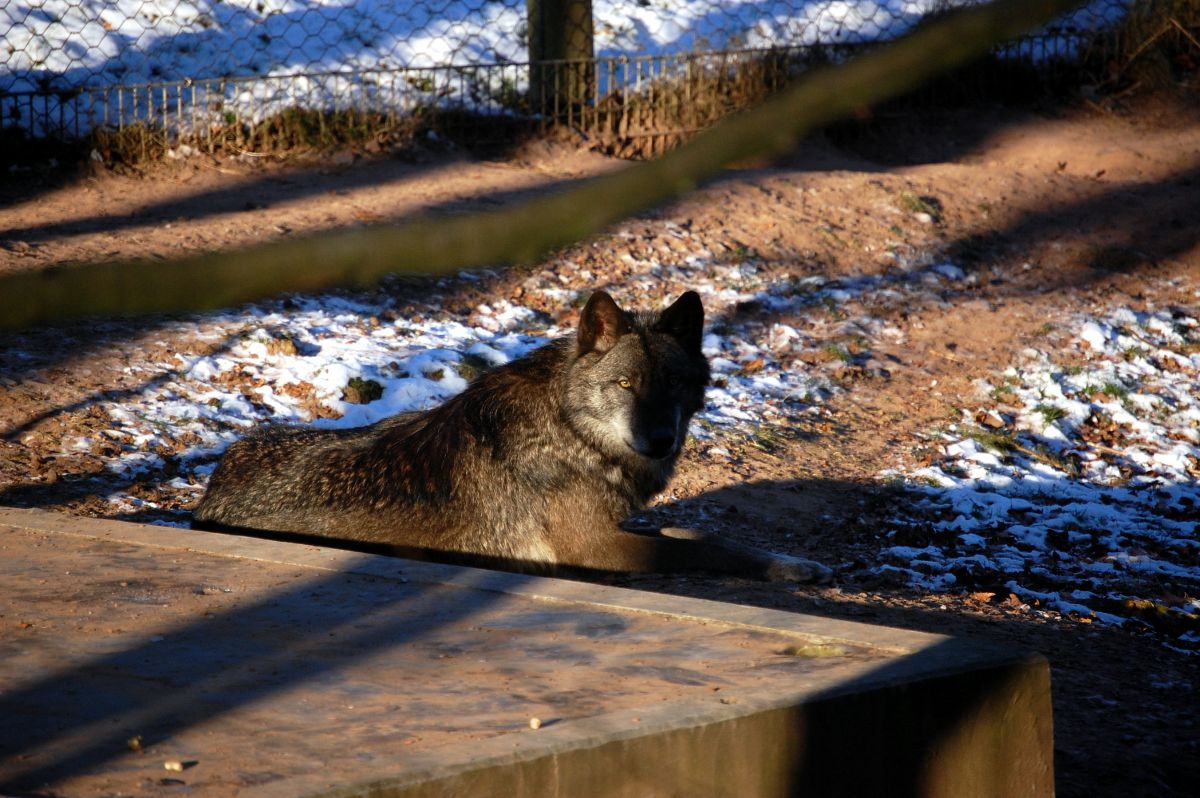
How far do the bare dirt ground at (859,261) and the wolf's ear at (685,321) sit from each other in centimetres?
109

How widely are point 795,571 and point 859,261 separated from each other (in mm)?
5592

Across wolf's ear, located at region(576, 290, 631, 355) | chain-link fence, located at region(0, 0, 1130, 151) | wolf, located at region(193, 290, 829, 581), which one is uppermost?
chain-link fence, located at region(0, 0, 1130, 151)

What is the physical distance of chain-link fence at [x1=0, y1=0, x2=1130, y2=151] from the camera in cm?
1112

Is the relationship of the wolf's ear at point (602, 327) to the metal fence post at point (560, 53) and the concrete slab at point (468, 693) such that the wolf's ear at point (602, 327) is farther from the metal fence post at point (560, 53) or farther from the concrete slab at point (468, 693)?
the metal fence post at point (560, 53)

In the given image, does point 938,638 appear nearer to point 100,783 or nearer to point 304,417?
point 100,783

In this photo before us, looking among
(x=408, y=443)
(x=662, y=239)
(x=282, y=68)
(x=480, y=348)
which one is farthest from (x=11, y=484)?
(x=282, y=68)

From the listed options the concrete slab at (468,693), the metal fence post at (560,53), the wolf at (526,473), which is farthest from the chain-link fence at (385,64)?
the concrete slab at (468,693)

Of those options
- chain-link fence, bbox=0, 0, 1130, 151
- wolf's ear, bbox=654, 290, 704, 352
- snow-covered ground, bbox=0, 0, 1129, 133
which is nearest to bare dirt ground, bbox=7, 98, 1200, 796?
chain-link fence, bbox=0, 0, 1130, 151

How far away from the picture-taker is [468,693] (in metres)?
2.99

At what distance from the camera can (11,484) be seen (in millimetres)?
6121

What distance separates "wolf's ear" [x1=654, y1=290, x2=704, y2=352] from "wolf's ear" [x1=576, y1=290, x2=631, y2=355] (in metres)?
0.19

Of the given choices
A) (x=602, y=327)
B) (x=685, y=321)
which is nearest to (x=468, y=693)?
(x=602, y=327)

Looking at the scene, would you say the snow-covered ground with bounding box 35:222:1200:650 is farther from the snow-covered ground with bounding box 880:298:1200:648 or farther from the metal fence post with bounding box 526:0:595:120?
the metal fence post with bounding box 526:0:595:120

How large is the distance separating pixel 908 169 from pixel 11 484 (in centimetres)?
889
